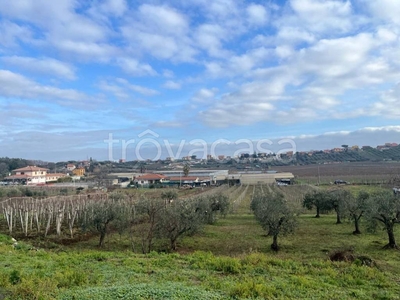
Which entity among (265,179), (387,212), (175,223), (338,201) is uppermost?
(387,212)

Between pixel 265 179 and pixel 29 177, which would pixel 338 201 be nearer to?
pixel 265 179

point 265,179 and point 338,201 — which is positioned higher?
point 338,201

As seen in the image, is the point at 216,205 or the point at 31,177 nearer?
the point at 216,205

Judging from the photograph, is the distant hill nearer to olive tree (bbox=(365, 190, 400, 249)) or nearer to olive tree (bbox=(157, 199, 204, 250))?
olive tree (bbox=(365, 190, 400, 249))

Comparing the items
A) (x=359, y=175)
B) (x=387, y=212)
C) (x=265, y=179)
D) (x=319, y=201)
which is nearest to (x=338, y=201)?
(x=319, y=201)

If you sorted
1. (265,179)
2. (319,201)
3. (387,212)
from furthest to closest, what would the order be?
(265,179)
(319,201)
(387,212)

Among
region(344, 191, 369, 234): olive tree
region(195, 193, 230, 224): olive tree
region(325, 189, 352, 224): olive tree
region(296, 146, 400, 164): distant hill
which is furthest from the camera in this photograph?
region(296, 146, 400, 164): distant hill

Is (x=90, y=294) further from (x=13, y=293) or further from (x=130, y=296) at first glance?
(x=13, y=293)

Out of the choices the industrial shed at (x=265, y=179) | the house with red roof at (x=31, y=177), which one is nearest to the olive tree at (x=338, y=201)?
the industrial shed at (x=265, y=179)

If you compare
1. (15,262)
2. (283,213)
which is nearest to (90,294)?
(15,262)

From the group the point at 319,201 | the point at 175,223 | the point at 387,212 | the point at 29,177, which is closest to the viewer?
the point at 387,212

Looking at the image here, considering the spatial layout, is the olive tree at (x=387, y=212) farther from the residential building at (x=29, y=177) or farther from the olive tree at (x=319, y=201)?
the residential building at (x=29, y=177)

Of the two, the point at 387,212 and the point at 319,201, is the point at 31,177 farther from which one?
the point at 387,212

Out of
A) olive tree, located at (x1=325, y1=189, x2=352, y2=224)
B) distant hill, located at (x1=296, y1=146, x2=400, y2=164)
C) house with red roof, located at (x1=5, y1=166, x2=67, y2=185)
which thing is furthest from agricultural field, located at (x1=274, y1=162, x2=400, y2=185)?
house with red roof, located at (x1=5, y1=166, x2=67, y2=185)
